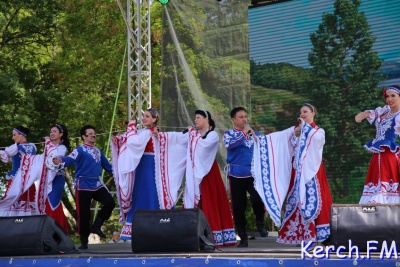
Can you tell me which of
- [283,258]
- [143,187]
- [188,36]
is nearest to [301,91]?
[188,36]

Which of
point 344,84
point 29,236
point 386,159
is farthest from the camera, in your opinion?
point 344,84

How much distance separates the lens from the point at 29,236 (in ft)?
19.2

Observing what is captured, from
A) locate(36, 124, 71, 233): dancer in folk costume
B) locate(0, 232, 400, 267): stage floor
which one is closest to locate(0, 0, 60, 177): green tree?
locate(36, 124, 71, 233): dancer in folk costume

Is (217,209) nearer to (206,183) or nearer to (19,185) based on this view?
(206,183)

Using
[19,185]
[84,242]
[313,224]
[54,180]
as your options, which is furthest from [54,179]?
[313,224]

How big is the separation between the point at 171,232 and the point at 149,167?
1.68 meters

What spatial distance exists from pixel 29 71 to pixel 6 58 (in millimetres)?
547

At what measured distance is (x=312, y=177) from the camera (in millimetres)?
6309

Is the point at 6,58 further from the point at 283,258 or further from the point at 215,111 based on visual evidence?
the point at 283,258

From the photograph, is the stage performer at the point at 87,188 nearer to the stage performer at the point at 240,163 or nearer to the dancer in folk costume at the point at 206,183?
the dancer in folk costume at the point at 206,183

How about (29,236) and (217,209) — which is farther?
(217,209)

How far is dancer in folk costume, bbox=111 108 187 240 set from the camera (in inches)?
281

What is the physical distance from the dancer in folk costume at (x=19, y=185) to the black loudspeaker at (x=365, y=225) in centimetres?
375

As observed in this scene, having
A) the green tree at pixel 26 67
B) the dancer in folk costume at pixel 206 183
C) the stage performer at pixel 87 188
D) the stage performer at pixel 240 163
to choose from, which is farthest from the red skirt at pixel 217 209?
the green tree at pixel 26 67
